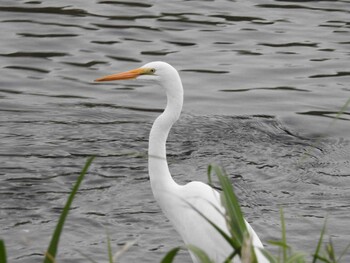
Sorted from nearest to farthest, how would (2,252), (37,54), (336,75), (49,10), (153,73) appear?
(2,252)
(153,73)
(336,75)
(37,54)
(49,10)

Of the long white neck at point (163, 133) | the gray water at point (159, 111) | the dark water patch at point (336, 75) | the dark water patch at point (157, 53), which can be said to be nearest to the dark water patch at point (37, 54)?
the gray water at point (159, 111)

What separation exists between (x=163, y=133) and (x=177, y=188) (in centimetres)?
36

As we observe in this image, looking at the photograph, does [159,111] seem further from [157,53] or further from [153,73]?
[153,73]

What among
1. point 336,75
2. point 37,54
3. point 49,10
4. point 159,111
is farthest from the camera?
point 49,10

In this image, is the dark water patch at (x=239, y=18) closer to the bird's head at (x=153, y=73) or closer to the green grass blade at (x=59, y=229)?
the bird's head at (x=153, y=73)

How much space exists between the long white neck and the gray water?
232mm

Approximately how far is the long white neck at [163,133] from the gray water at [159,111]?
232 millimetres

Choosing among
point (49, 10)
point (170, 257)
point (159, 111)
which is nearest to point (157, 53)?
point (159, 111)

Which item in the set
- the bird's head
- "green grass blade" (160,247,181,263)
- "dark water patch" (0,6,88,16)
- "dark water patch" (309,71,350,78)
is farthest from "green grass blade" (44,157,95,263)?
"dark water patch" (0,6,88,16)

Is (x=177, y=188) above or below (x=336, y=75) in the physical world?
above

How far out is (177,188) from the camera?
216 inches

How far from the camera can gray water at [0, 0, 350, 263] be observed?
6.37m

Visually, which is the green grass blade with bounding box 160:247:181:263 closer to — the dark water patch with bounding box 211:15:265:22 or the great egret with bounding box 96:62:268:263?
the great egret with bounding box 96:62:268:263

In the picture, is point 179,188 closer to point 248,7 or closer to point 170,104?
point 170,104
